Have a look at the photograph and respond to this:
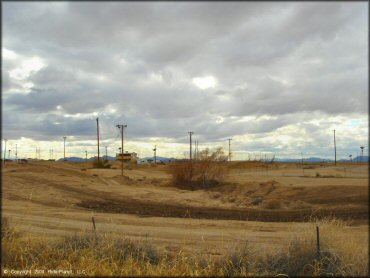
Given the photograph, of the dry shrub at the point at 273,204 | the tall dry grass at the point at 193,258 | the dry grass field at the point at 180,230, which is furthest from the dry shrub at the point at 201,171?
the tall dry grass at the point at 193,258

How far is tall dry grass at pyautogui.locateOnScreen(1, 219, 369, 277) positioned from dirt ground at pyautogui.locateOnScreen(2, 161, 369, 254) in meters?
1.13

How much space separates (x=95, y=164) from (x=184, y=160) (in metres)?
41.3

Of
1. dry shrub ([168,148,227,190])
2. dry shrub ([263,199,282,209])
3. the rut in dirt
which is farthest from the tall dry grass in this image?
dry shrub ([168,148,227,190])

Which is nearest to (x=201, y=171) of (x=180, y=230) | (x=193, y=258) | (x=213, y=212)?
(x=213, y=212)

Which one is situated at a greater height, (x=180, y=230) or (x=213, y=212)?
(x=180, y=230)

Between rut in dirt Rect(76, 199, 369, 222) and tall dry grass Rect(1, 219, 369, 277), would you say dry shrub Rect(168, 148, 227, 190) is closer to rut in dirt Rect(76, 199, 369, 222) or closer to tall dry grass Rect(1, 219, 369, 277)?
rut in dirt Rect(76, 199, 369, 222)

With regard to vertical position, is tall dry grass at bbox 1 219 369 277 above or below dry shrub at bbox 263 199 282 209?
above

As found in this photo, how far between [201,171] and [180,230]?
105 ft

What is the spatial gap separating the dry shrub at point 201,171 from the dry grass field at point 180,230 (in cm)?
402

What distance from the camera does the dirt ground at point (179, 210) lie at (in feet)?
54.5

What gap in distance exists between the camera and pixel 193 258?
1012cm

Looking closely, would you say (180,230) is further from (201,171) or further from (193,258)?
(201,171)

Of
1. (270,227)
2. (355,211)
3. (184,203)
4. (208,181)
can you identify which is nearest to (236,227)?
(270,227)

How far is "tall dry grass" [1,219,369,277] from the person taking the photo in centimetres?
877
